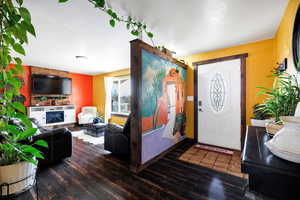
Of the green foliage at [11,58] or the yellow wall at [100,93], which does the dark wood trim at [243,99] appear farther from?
the yellow wall at [100,93]

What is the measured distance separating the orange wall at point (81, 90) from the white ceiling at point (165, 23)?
8.80ft

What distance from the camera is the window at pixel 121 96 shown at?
5191mm

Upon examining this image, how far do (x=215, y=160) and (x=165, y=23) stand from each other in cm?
257

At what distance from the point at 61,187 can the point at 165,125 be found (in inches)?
73.3

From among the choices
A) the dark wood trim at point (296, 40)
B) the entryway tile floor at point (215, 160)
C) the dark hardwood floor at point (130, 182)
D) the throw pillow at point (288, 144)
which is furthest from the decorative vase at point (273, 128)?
the entryway tile floor at point (215, 160)

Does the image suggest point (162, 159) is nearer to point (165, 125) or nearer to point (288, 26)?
point (165, 125)

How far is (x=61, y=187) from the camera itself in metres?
1.65

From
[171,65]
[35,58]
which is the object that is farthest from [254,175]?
[35,58]

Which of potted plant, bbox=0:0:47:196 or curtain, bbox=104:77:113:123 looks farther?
curtain, bbox=104:77:113:123

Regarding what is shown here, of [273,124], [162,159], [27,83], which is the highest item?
[27,83]

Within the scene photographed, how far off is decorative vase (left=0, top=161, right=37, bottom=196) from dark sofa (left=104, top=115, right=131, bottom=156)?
1541mm

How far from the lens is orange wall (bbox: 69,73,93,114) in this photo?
5582 millimetres

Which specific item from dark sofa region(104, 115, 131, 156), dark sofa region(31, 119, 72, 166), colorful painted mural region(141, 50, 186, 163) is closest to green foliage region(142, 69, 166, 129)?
colorful painted mural region(141, 50, 186, 163)

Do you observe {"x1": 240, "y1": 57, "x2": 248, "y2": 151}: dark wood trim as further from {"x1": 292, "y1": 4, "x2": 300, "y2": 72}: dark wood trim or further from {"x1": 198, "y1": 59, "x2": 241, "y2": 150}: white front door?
{"x1": 292, "y1": 4, "x2": 300, "y2": 72}: dark wood trim
